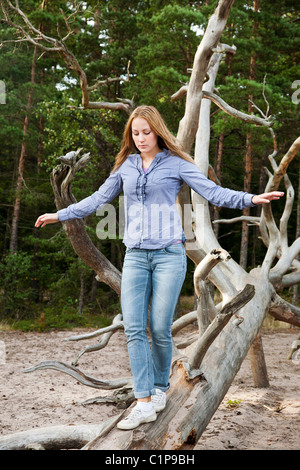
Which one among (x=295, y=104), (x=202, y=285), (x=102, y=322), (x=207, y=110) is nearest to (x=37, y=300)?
(x=102, y=322)

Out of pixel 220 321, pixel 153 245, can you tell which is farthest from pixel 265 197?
pixel 220 321

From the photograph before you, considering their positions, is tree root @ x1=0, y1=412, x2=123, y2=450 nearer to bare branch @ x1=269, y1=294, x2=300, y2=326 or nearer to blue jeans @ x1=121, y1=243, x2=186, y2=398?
blue jeans @ x1=121, y1=243, x2=186, y2=398

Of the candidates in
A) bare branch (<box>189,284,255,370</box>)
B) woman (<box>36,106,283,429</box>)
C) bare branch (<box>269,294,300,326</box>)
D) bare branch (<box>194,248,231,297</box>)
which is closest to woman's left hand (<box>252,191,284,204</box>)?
woman (<box>36,106,283,429</box>)

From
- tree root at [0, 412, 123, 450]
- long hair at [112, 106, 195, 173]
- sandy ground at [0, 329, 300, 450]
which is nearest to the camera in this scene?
long hair at [112, 106, 195, 173]

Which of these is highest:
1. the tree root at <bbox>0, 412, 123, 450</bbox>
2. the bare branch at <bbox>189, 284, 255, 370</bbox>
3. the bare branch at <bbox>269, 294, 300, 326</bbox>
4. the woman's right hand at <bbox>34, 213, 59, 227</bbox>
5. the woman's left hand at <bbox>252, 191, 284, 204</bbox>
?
the woman's left hand at <bbox>252, 191, 284, 204</bbox>

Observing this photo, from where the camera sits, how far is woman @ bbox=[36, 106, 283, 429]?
2.46 meters

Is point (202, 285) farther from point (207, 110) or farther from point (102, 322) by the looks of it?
point (102, 322)

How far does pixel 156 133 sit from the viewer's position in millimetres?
2586

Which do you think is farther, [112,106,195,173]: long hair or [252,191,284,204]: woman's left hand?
[112,106,195,173]: long hair

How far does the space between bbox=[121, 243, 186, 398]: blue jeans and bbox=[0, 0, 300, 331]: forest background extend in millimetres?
8008

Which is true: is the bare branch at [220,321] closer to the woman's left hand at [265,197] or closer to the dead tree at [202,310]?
the dead tree at [202,310]

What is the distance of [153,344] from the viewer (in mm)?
2580

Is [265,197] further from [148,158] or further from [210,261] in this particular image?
[148,158]
